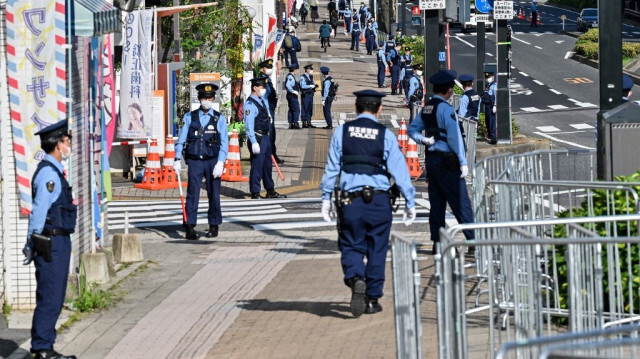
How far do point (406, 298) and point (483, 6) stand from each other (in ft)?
105

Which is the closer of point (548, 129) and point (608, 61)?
point (608, 61)

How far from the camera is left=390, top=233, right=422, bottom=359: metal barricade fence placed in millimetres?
7302

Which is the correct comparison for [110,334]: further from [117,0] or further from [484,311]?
[117,0]

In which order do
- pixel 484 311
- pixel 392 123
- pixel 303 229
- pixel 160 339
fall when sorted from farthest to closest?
pixel 392 123 < pixel 303 229 < pixel 160 339 < pixel 484 311

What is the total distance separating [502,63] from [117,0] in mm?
13289

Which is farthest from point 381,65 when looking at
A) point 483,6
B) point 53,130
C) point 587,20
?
point 53,130

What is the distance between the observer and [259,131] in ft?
66.2

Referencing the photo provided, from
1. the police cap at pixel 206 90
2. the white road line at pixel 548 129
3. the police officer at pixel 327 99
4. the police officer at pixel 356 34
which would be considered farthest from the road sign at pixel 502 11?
the police officer at pixel 356 34

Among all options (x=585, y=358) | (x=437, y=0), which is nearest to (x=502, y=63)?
(x=437, y=0)

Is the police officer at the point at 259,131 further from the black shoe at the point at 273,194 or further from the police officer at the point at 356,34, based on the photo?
the police officer at the point at 356,34

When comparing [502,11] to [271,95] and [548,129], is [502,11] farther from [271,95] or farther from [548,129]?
[271,95]

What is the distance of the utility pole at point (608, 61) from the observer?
1330 cm

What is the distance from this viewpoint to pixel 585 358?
4383 millimetres

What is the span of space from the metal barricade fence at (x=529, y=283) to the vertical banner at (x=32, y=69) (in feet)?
13.0
